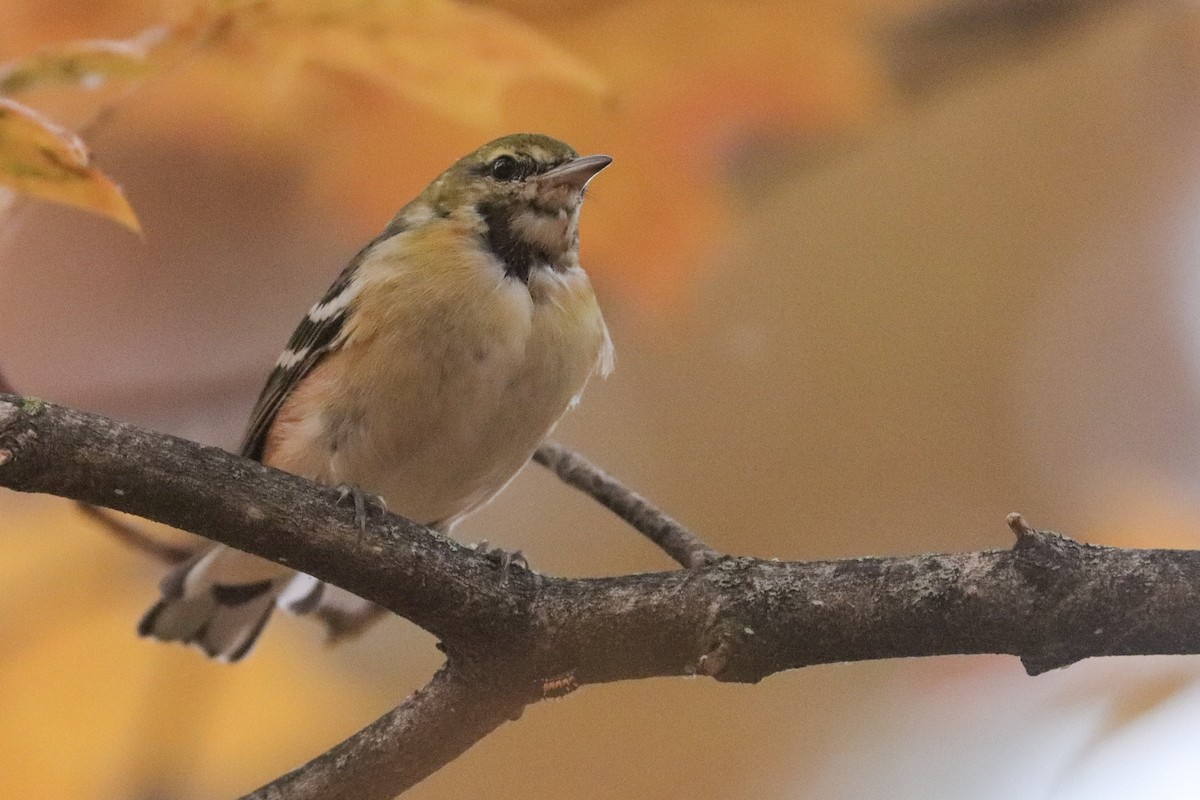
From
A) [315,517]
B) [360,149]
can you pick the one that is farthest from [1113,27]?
[315,517]

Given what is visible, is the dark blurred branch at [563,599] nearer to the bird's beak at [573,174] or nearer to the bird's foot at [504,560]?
the bird's foot at [504,560]

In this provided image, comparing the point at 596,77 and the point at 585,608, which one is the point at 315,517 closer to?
the point at 585,608

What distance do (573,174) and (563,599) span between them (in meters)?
0.76

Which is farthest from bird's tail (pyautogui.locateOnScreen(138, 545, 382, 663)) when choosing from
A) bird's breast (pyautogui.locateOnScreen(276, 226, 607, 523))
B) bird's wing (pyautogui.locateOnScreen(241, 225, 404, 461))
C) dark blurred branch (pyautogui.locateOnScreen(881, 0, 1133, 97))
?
dark blurred branch (pyautogui.locateOnScreen(881, 0, 1133, 97))

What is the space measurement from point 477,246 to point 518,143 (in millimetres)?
222

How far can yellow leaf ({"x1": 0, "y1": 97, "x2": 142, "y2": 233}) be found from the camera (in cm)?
Result: 158

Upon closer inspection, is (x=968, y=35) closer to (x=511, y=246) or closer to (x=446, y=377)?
(x=511, y=246)

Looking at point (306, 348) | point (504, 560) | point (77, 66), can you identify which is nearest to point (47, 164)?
point (77, 66)

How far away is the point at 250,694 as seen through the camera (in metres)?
1.99

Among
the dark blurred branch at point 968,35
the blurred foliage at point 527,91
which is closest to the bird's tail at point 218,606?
the blurred foliage at point 527,91

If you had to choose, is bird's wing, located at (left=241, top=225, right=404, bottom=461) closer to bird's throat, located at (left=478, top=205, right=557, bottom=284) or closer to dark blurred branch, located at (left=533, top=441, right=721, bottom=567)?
bird's throat, located at (left=478, top=205, right=557, bottom=284)

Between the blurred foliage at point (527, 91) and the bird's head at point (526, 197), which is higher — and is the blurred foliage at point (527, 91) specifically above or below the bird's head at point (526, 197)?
above

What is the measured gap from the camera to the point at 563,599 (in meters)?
1.19

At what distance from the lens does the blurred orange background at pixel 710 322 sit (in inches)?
74.9
